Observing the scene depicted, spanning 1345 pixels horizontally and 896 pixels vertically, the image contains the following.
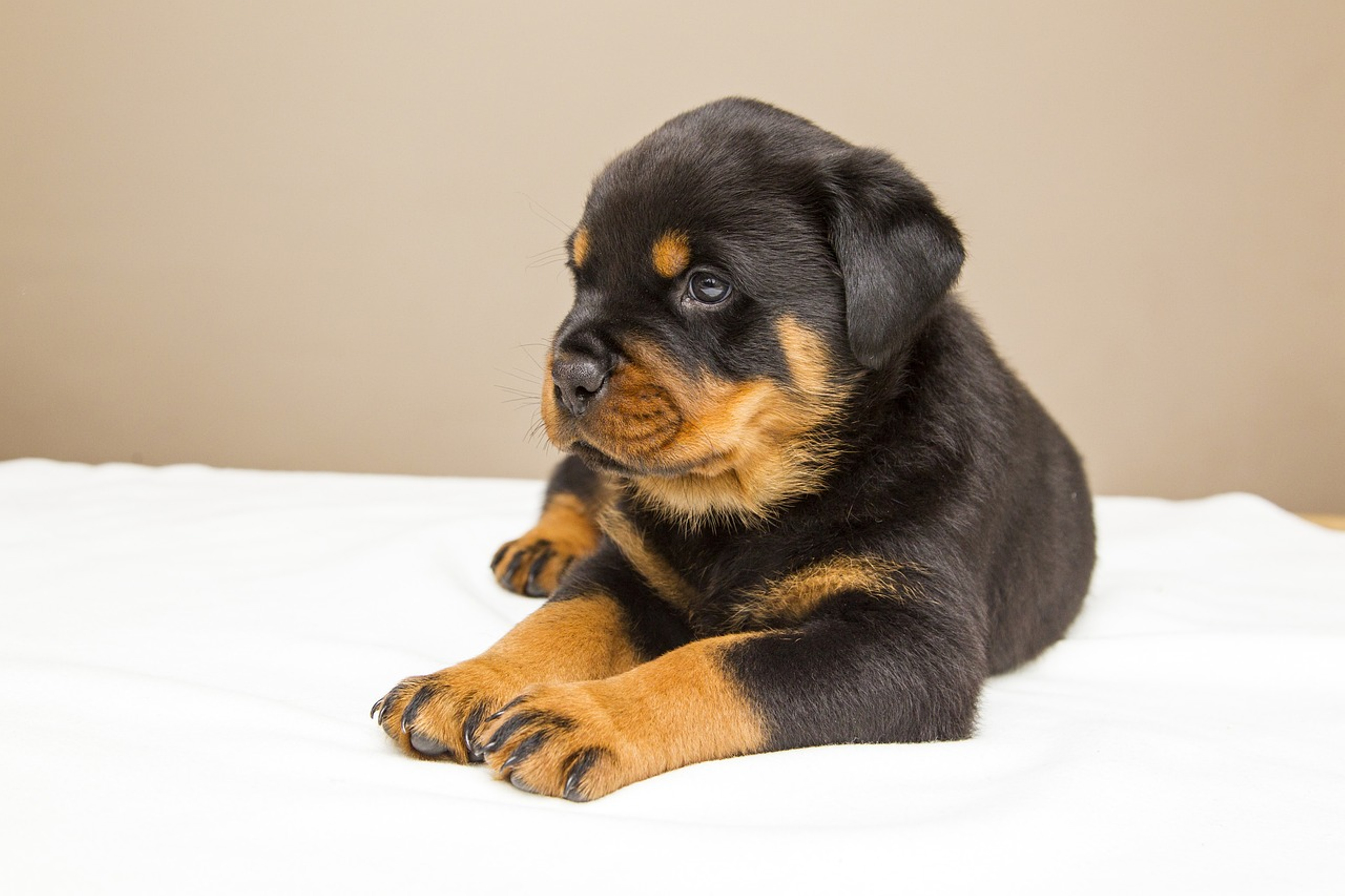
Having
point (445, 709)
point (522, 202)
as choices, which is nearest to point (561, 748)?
point (445, 709)

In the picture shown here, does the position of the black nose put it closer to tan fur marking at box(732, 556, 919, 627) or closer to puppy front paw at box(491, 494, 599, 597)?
tan fur marking at box(732, 556, 919, 627)

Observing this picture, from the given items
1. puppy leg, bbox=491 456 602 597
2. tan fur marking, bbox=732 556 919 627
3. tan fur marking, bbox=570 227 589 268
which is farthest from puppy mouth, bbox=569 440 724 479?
puppy leg, bbox=491 456 602 597

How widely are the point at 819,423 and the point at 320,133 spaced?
13.8 feet

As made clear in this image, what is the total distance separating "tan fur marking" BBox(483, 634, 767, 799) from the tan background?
3.78m

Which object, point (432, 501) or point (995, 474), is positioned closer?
point (995, 474)

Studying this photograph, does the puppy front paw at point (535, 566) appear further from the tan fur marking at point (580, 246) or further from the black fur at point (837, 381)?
the tan fur marking at point (580, 246)

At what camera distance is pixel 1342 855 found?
1836 millimetres

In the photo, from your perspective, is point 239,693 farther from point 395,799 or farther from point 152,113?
point 152,113

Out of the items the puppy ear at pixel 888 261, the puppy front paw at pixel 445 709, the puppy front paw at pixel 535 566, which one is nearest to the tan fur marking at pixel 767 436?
the puppy ear at pixel 888 261

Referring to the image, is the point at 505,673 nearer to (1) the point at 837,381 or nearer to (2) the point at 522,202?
(1) the point at 837,381

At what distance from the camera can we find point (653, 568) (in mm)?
2691

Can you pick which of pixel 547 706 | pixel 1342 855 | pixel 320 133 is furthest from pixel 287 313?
pixel 1342 855

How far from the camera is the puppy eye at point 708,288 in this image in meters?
2.41

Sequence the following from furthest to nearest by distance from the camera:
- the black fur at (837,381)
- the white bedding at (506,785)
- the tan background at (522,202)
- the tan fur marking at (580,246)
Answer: the tan background at (522,202)
the tan fur marking at (580,246)
the black fur at (837,381)
the white bedding at (506,785)
